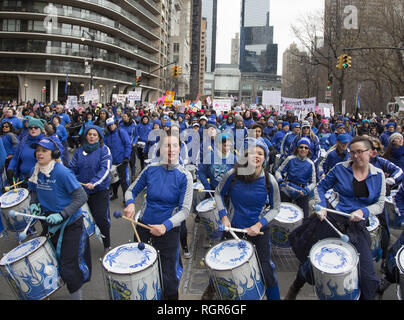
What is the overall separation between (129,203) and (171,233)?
0.57m

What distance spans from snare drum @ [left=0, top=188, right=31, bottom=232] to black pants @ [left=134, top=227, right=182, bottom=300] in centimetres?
264

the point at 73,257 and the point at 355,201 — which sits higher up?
the point at 355,201

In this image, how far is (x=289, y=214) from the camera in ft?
18.0

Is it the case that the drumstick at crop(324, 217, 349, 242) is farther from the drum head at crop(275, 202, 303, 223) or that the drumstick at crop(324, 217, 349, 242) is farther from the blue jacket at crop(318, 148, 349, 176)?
the blue jacket at crop(318, 148, 349, 176)

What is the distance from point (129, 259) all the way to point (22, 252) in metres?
1.15

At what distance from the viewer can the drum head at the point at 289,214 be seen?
5314 mm

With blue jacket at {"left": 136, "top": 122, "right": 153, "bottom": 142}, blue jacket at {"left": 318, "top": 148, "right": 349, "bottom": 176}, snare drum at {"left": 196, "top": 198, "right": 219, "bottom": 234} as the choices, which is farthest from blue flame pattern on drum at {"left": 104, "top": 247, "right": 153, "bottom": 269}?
blue jacket at {"left": 136, "top": 122, "right": 153, "bottom": 142}

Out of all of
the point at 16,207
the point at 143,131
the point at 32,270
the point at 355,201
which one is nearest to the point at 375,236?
the point at 355,201

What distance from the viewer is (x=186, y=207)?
12.2 ft

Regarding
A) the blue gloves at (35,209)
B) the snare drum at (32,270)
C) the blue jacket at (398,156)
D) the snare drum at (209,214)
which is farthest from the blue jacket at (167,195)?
the blue jacket at (398,156)

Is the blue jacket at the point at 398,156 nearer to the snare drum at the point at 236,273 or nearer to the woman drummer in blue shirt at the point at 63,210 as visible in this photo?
the snare drum at the point at 236,273

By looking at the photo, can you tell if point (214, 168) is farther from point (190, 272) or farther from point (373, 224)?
point (373, 224)
